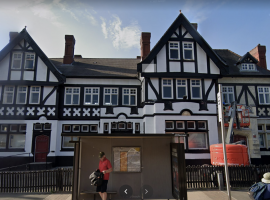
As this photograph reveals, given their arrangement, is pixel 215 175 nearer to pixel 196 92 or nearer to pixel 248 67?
pixel 196 92

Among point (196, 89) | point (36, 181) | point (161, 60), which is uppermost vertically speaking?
point (161, 60)

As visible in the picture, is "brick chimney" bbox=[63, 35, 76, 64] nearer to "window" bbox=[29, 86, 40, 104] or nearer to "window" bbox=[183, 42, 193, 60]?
"window" bbox=[29, 86, 40, 104]

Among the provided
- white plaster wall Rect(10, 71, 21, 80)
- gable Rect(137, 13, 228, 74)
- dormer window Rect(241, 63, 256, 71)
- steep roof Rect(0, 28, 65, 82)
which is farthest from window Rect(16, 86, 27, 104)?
dormer window Rect(241, 63, 256, 71)

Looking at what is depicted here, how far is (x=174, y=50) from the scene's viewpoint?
18.2m

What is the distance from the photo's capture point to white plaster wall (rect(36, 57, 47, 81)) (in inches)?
760

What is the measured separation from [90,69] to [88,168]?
13923mm

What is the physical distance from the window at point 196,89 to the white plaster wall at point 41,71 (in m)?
12.9

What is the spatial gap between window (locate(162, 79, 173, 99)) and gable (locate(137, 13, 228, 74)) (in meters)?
0.91

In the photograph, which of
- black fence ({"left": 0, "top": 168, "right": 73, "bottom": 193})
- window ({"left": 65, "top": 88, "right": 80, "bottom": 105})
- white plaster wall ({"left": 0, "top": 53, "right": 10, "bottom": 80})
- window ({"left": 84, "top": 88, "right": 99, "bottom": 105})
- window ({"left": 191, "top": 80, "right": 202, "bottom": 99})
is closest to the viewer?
black fence ({"left": 0, "top": 168, "right": 73, "bottom": 193})

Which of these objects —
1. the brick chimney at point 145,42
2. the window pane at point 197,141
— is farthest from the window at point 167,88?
the brick chimney at point 145,42

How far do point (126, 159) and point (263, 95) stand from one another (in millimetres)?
16758

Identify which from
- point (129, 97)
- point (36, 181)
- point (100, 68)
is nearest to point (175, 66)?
point (129, 97)

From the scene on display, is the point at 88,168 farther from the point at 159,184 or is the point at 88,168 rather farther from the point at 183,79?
the point at 183,79

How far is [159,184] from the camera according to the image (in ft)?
28.9
